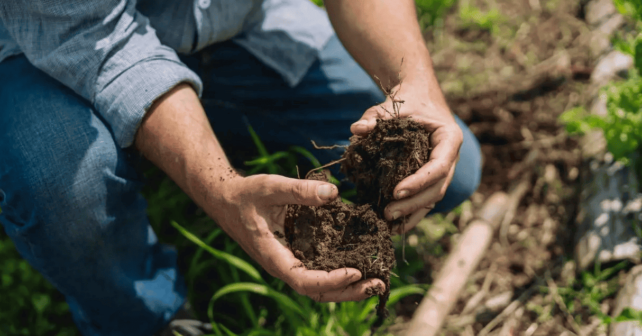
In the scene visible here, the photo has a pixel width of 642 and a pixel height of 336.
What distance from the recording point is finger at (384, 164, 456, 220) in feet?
5.01

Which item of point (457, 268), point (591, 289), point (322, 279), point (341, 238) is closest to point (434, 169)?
point (341, 238)

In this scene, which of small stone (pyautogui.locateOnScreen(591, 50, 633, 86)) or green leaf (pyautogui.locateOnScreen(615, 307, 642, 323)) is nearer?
green leaf (pyautogui.locateOnScreen(615, 307, 642, 323))

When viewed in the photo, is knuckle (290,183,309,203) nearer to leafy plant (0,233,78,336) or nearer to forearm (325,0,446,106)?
forearm (325,0,446,106)

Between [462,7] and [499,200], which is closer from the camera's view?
[499,200]

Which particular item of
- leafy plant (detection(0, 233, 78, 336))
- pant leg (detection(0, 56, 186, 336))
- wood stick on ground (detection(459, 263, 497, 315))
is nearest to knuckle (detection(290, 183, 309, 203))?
pant leg (detection(0, 56, 186, 336))

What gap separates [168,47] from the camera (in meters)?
1.74

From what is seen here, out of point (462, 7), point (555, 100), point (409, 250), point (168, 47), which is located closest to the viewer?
point (168, 47)

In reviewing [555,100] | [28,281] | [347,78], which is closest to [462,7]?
[555,100]

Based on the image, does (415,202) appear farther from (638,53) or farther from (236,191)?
(638,53)

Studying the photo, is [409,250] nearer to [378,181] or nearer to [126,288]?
[378,181]

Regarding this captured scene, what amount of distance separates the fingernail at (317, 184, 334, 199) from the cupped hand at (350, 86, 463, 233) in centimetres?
27

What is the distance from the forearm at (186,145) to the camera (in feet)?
5.03

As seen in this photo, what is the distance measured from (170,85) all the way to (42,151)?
54 cm

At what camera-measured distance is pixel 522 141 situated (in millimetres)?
2721
